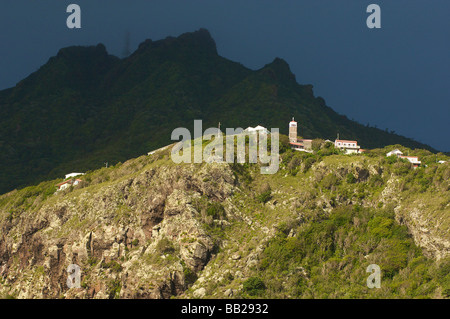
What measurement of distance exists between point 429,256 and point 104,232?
194ft

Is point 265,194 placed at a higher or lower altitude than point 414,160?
lower

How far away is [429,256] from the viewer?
110 meters

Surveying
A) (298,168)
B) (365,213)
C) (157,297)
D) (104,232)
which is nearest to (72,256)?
(104,232)

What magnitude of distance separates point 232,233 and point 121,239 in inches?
848

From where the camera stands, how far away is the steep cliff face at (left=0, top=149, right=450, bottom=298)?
11025cm

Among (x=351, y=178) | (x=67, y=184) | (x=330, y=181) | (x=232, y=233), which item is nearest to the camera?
(x=232, y=233)

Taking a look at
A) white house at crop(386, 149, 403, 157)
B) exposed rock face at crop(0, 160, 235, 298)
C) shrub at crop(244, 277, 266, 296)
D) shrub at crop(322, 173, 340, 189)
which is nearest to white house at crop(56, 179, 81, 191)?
exposed rock face at crop(0, 160, 235, 298)

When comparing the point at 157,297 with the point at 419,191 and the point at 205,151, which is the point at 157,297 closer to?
the point at 205,151

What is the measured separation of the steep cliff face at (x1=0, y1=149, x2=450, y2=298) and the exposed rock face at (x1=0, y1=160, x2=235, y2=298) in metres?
0.23

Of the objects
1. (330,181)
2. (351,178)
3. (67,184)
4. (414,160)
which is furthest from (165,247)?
(414,160)

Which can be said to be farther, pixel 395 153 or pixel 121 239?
pixel 395 153

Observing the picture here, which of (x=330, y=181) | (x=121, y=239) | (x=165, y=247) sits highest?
(x=330, y=181)

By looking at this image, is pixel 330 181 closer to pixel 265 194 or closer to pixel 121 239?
pixel 265 194

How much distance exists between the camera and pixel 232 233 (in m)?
121
